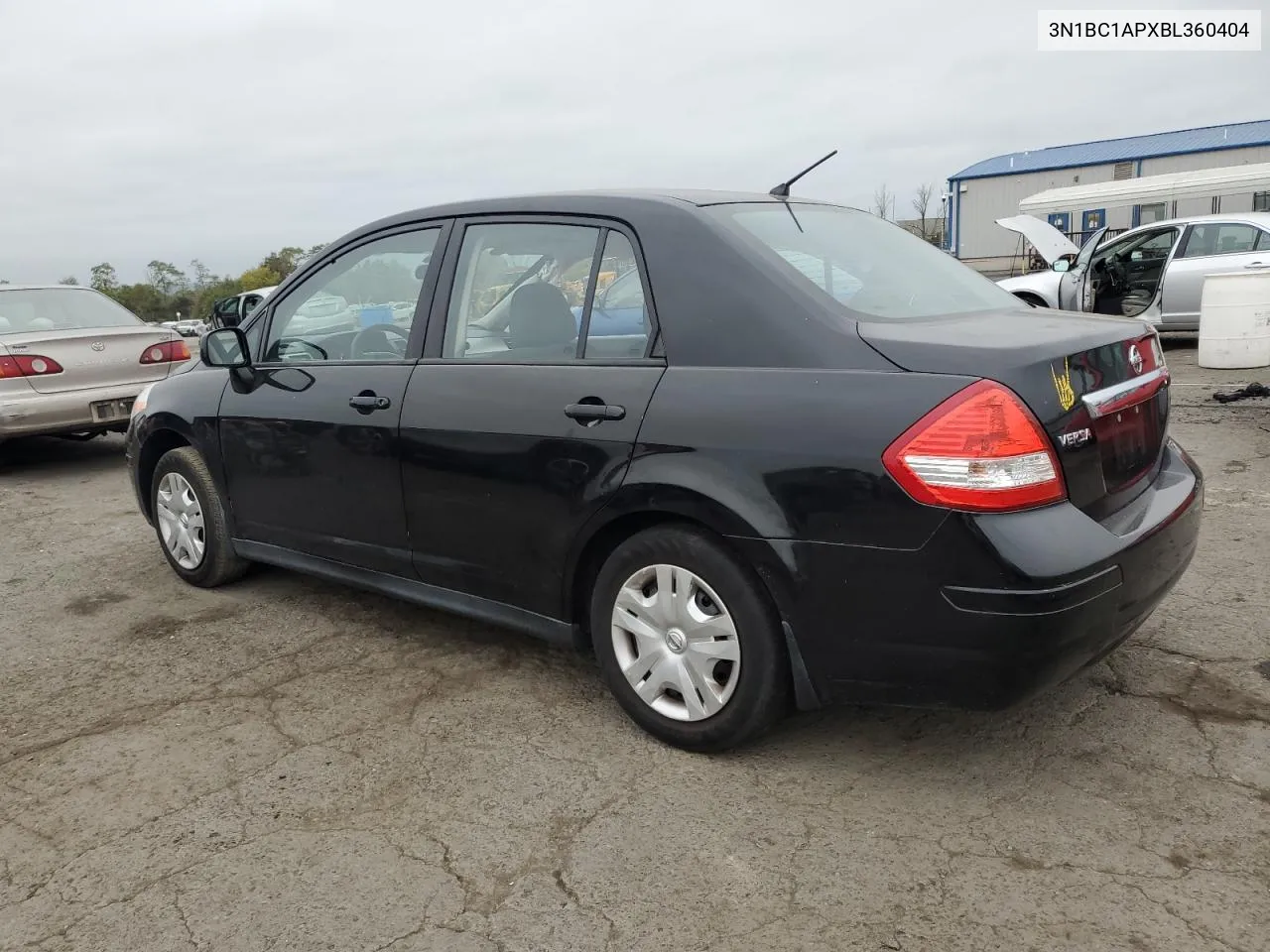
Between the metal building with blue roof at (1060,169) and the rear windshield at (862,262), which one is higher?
the metal building with blue roof at (1060,169)

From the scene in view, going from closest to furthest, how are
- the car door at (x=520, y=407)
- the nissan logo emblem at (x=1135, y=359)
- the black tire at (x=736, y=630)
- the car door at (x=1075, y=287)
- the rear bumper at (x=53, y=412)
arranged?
1. the black tire at (x=736, y=630)
2. the nissan logo emblem at (x=1135, y=359)
3. the car door at (x=520, y=407)
4. the rear bumper at (x=53, y=412)
5. the car door at (x=1075, y=287)

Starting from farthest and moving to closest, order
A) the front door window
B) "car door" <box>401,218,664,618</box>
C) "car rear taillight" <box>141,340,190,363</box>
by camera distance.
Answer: "car rear taillight" <box>141,340,190,363</box> → the front door window → "car door" <box>401,218,664,618</box>

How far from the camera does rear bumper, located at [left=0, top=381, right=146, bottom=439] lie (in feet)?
24.4

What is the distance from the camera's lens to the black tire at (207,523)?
443cm

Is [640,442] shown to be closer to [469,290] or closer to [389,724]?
[469,290]

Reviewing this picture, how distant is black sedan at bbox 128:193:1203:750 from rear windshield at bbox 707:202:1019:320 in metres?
0.01

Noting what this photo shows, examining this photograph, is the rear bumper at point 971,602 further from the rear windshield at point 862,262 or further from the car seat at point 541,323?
the car seat at point 541,323

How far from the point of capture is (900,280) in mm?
3156

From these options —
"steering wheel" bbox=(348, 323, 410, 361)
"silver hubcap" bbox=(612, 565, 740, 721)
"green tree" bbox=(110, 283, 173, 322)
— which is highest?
"green tree" bbox=(110, 283, 173, 322)

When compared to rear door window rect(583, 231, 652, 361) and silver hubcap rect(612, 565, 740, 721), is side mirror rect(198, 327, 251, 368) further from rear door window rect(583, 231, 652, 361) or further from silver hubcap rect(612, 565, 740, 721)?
silver hubcap rect(612, 565, 740, 721)

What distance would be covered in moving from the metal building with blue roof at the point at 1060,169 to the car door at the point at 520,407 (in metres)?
32.3

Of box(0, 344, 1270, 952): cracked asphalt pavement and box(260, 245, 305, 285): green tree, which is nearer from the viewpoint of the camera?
box(0, 344, 1270, 952): cracked asphalt pavement

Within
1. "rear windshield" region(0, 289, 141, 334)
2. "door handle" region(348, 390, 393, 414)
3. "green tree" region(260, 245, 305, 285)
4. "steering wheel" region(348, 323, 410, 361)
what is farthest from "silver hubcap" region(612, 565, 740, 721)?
"green tree" region(260, 245, 305, 285)

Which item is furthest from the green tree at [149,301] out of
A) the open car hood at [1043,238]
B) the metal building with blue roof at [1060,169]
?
the open car hood at [1043,238]
